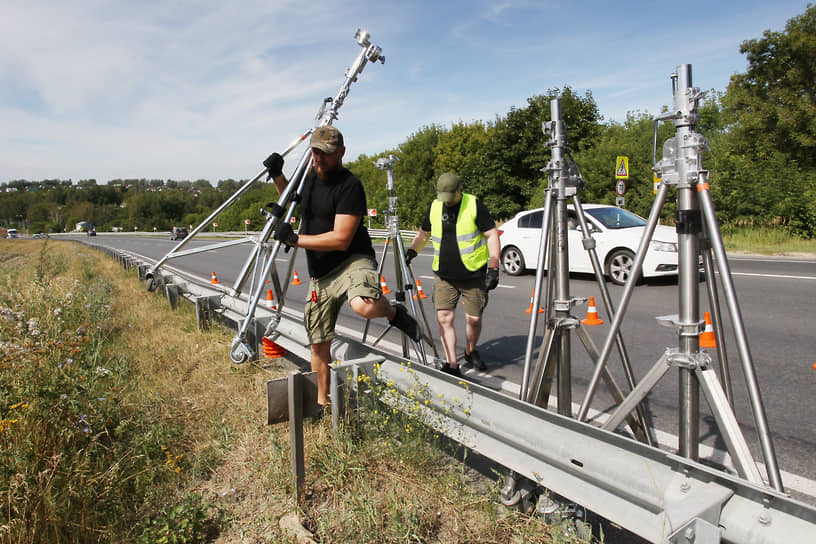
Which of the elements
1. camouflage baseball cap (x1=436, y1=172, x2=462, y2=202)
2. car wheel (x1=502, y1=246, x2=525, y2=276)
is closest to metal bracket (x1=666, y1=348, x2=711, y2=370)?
camouflage baseball cap (x1=436, y1=172, x2=462, y2=202)

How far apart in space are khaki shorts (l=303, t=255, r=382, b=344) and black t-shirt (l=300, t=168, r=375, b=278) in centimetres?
7

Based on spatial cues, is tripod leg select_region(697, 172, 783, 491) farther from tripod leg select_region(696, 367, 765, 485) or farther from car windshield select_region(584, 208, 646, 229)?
car windshield select_region(584, 208, 646, 229)

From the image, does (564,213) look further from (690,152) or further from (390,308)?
(390,308)

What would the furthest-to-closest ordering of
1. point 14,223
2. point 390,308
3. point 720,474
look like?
point 14,223 < point 390,308 < point 720,474

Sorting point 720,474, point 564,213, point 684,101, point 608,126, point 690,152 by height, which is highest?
point 608,126

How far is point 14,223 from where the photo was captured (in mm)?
116062

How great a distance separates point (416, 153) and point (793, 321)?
5714cm

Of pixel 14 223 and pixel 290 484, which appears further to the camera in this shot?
pixel 14 223

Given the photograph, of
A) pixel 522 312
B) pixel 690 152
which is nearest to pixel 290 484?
pixel 690 152

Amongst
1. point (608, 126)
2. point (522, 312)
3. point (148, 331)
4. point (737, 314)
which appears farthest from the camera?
point (608, 126)

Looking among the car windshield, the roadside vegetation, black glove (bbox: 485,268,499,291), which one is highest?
the car windshield

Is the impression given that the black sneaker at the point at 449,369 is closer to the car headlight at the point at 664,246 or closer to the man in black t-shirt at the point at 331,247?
the man in black t-shirt at the point at 331,247

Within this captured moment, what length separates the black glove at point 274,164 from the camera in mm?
4035

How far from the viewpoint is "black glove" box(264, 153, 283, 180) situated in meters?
4.04
